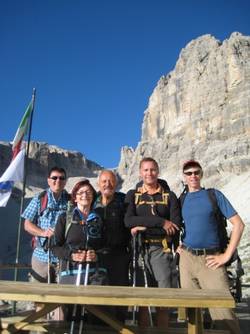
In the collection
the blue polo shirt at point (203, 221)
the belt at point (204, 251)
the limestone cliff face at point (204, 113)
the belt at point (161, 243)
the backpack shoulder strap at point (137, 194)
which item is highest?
the limestone cliff face at point (204, 113)

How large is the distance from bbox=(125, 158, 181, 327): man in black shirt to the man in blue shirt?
0.18 metres

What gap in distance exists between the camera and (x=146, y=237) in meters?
5.42

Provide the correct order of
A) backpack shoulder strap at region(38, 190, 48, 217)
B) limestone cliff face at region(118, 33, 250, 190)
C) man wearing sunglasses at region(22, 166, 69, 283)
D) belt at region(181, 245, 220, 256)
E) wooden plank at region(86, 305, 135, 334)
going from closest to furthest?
wooden plank at region(86, 305, 135, 334) < belt at region(181, 245, 220, 256) < man wearing sunglasses at region(22, 166, 69, 283) < backpack shoulder strap at region(38, 190, 48, 217) < limestone cliff face at region(118, 33, 250, 190)

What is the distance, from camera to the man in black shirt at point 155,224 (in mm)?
5277

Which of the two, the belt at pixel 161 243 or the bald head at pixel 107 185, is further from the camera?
the bald head at pixel 107 185

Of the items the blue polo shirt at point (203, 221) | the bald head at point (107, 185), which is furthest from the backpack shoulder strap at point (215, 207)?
the bald head at point (107, 185)

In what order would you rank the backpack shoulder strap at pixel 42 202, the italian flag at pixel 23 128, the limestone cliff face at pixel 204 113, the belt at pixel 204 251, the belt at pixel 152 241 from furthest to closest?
1. the limestone cliff face at pixel 204 113
2. the italian flag at pixel 23 128
3. the backpack shoulder strap at pixel 42 202
4. the belt at pixel 152 241
5. the belt at pixel 204 251

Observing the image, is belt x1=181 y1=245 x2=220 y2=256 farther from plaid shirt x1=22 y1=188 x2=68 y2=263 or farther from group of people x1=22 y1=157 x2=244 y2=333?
plaid shirt x1=22 y1=188 x2=68 y2=263

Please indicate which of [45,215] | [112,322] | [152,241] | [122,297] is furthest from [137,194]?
[122,297]

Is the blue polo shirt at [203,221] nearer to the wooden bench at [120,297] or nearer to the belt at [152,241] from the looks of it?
the belt at [152,241]

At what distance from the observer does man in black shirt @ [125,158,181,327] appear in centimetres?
528

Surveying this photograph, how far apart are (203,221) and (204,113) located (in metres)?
116

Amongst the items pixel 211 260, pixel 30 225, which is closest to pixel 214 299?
pixel 211 260

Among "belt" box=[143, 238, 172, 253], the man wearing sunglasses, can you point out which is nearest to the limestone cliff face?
the man wearing sunglasses
